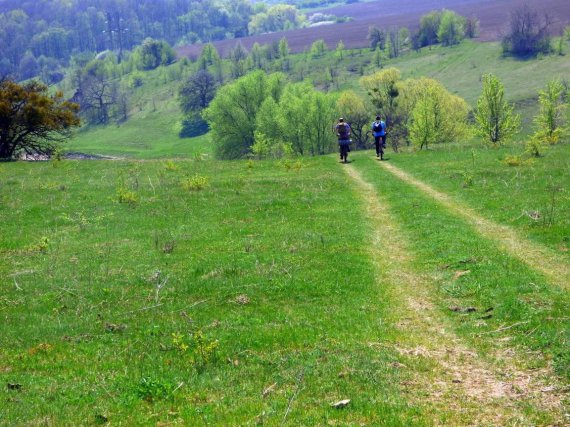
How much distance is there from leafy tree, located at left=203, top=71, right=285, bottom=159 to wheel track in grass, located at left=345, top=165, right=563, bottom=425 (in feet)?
300

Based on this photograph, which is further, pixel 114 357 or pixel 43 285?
pixel 43 285

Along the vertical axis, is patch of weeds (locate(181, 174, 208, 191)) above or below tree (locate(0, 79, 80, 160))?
below

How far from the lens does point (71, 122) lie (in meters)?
54.8

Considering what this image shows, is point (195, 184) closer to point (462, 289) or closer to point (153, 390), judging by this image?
point (462, 289)

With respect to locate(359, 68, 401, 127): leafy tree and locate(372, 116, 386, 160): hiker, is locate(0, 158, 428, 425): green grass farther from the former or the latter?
locate(359, 68, 401, 127): leafy tree

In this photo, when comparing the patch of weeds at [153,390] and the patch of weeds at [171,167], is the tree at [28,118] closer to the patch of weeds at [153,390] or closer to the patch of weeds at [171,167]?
the patch of weeds at [171,167]

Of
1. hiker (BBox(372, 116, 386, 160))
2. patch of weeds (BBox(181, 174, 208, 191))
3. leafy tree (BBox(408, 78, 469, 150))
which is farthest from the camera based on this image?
leafy tree (BBox(408, 78, 469, 150))

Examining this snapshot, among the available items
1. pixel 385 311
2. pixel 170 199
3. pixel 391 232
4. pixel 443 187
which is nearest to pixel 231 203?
pixel 170 199

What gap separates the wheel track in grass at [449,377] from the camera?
30.6 feet

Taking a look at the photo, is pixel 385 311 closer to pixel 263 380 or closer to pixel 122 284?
pixel 263 380

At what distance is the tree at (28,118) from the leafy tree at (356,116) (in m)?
62.3

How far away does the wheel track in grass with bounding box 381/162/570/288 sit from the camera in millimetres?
16609

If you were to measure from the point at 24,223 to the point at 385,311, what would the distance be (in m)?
17.4

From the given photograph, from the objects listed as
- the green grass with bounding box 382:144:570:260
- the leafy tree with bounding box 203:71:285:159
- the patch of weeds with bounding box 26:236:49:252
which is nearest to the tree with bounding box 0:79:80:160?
the green grass with bounding box 382:144:570:260
